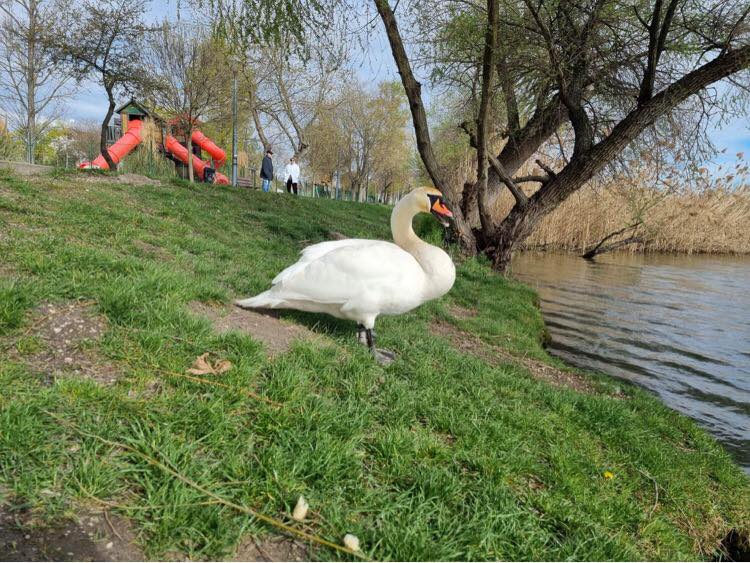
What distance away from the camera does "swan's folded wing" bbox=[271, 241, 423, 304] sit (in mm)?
3695

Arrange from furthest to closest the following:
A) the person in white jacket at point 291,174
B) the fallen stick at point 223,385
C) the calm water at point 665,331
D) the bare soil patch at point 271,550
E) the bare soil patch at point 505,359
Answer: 1. the person in white jacket at point 291,174
2. the calm water at point 665,331
3. the bare soil patch at point 505,359
4. the fallen stick at point 223,385
5. the bare soil patch at point 271,550

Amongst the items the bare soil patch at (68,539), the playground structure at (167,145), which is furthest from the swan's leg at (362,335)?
the playground structure at (167,145)

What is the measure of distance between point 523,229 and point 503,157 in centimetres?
284

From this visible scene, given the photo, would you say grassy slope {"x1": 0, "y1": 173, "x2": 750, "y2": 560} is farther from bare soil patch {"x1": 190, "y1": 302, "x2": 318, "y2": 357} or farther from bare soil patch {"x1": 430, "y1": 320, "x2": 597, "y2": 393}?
bare soil patch {"x1": 430, "y1": 320, "x2": 597, "y2": 393}

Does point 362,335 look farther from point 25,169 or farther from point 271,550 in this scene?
point 25,169

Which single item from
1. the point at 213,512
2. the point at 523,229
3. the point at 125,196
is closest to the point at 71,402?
the point at 213,512

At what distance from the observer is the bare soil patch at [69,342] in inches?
102

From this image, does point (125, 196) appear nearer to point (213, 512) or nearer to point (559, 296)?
point (213, 512)

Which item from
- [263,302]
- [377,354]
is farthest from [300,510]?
[263,302]

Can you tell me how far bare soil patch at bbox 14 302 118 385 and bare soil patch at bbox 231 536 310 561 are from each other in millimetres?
1299

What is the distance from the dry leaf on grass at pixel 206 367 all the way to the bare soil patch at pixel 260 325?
47 cm

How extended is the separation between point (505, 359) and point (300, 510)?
13.6ft

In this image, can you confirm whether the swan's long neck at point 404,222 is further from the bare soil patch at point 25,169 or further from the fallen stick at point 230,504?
the bare soil patch at point 25,169

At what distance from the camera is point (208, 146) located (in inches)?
1150
